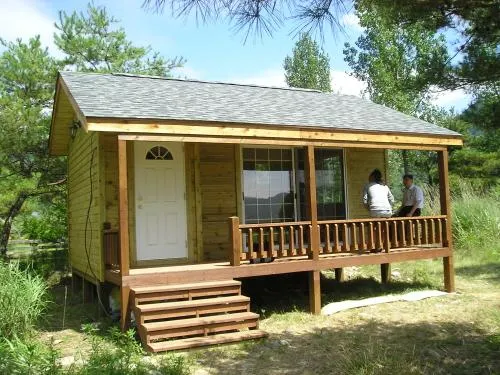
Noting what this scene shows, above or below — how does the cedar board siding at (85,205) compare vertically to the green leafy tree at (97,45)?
below

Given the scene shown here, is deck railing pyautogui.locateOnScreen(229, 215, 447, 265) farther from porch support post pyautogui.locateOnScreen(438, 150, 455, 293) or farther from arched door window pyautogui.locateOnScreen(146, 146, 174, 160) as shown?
arched door window pyautogui.locateOnScreen(146, 146, 174, 160)

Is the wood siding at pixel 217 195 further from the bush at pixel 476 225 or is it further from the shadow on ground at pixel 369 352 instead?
the bush at pixel 476 225

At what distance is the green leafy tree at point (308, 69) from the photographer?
43500mm

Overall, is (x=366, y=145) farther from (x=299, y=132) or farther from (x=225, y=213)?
(x=225, y=213)

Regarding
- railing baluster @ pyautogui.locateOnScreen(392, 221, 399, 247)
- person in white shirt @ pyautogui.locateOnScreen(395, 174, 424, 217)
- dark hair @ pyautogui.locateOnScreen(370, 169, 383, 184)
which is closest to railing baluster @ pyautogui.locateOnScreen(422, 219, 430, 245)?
person in white shirt @ pyautogui.locateOnScreen(395, 174, 424, 217)

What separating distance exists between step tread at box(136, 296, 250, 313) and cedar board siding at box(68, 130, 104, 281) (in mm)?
2001

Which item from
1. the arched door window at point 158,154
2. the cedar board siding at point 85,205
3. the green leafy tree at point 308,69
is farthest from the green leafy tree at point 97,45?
the green leafy tree at point 308,69

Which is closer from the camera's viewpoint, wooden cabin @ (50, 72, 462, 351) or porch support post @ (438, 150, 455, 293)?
wooden cabin @ (50, 72, 462, 351)

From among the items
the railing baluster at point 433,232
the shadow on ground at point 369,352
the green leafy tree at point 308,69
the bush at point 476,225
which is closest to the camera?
the shadow on ground at point 369,352

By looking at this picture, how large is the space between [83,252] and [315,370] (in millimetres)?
6559

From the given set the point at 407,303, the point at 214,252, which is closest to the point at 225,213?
the point at 214,252

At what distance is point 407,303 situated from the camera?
9.32m

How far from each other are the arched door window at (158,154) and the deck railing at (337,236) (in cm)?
195

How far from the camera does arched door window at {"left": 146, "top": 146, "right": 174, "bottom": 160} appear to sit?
9297 mm
